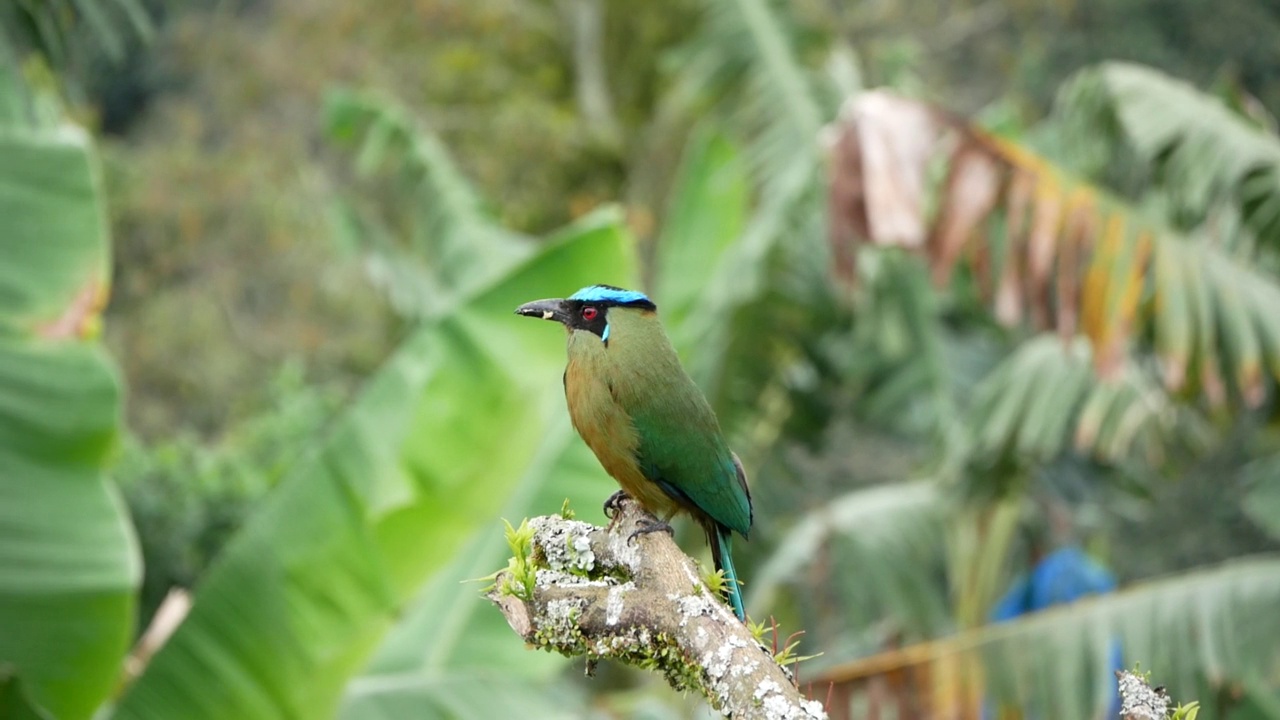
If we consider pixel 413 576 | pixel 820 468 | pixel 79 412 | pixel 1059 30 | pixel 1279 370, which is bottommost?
pixel 820 468

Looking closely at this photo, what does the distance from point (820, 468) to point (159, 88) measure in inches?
579

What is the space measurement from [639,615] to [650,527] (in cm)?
31

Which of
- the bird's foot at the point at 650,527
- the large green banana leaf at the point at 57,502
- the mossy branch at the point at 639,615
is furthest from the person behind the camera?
the large green banana leaf at the point at 57,502

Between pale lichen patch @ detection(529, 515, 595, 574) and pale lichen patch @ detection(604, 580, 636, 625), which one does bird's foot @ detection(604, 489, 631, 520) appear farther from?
pale lichen patch @ detection(604, 580, 636, 625)

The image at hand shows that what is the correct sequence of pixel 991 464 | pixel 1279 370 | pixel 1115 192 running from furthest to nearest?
pixel 1115 192
pixel 991 464
pixel 1279 370

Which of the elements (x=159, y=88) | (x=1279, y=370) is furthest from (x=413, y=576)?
(x=159, y=88)

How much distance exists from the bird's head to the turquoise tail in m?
0.47

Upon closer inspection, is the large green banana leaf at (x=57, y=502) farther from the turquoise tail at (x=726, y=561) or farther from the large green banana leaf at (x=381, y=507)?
A: the turquoise tail at (x=726, y=561)

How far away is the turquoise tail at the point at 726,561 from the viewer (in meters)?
2.60

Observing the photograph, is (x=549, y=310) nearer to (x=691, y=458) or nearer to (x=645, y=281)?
(x=691, y=458)

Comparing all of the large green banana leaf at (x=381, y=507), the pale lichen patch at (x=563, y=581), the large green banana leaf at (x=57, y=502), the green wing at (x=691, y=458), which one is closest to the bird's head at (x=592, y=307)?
the green wing at (x=691, y=458)

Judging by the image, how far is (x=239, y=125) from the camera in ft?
70.8

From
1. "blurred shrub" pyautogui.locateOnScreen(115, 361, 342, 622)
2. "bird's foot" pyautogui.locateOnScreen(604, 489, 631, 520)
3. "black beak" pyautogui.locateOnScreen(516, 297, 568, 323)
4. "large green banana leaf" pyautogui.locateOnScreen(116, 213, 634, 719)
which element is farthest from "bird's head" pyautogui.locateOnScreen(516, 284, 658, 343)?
"blurred shrub" pyautogui.locateOnScreen(115, 361, 342, 622)

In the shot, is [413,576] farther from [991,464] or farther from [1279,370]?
[1279,370]
